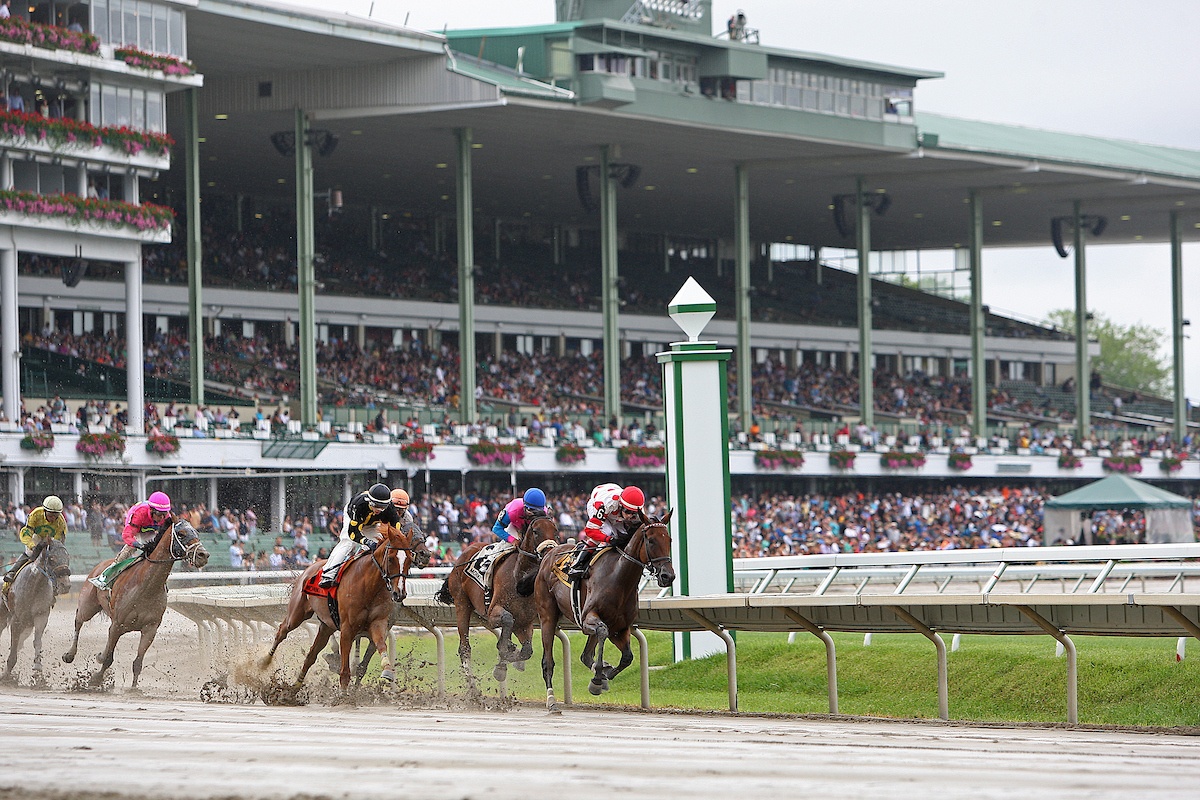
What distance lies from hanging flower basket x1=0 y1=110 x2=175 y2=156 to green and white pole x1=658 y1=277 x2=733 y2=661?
20779 millimetres

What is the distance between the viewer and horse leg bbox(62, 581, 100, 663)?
15250mm

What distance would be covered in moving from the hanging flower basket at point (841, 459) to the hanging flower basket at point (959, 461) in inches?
138

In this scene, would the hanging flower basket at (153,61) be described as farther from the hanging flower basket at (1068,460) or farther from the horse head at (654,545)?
the hanging flower basket at (1068,460)

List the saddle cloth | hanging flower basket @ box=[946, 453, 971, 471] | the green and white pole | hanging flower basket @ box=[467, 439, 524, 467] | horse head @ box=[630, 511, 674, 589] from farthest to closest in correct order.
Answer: hanging flower basket @ box=[946, 453, 971, 471] → hanging flower basket @ box=[467, 439, 524, 467] → the green and white pole → the saddle cloth → horse head @ box=[630, 511, 674, 589]

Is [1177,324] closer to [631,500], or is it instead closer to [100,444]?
[100,444]

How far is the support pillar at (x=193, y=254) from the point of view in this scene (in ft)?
126

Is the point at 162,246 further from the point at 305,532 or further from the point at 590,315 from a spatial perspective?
the point at 305,532

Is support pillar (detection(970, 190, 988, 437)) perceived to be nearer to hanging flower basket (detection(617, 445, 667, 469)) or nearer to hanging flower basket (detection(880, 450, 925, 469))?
hanging flower basket (detection(880, 450, 925, 469))

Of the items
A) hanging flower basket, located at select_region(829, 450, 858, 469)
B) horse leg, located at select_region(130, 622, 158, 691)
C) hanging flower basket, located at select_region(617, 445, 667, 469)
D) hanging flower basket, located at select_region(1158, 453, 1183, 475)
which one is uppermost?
hanging flower basket, located at select_region(617, 445, 667, 469)

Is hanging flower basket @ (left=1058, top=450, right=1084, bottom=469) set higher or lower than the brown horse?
lower

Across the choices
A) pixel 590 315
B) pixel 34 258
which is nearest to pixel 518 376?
pixel 590 315

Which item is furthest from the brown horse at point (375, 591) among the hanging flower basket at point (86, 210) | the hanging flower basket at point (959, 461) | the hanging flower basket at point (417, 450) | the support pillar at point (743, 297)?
the hanging flower basket at point (959, 461)

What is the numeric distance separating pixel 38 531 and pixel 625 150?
32.9 meters

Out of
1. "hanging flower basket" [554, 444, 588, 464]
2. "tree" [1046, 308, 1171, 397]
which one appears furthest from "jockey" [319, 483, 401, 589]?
"tree" [1046, 308, 1171, 397]
